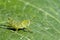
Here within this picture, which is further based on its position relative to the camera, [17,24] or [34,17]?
[34,17]

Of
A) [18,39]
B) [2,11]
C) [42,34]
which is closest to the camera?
[18,39]

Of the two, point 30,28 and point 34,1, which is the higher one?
point 34,1

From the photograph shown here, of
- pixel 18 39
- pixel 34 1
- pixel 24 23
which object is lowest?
pixel 18 39

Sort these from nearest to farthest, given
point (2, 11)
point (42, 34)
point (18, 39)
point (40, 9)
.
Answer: point (18, 39) → point (42, 34) → point (2, 11) → point (40, 9)

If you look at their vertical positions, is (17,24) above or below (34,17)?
below

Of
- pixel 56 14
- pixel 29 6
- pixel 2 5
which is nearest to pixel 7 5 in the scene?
pixel 2 5

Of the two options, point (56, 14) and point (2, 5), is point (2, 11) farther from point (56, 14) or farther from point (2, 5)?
point (56, 14)

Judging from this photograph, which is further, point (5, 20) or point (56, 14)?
point (56, 14)
